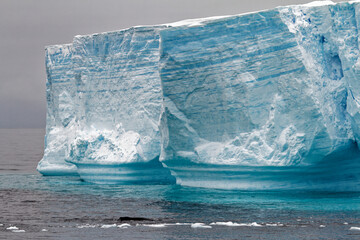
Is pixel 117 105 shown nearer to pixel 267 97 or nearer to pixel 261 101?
pixel 261 101

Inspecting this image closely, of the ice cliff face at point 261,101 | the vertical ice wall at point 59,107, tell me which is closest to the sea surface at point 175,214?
the ice cliff face at point 261,101

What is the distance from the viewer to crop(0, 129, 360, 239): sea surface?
11820mm

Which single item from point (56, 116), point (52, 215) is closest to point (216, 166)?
point (52, 215)

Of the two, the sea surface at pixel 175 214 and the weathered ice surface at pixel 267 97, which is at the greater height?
the weathered ice surface at pixel 267 97

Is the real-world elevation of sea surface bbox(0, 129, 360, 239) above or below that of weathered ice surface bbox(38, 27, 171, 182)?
below

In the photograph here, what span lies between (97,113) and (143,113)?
1983mm

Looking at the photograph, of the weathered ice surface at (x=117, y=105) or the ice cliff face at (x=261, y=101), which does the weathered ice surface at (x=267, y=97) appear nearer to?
the ice cliff face at (x=261, y=101)

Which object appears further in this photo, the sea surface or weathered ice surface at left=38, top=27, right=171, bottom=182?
weathered ice surface at left=38, top=27, right=171, bottom=182

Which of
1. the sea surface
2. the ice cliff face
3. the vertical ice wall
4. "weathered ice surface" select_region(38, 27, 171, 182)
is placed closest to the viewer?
the sea surface

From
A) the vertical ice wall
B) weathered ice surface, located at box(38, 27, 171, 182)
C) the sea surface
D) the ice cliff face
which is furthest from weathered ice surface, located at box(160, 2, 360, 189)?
the vertical ice wall

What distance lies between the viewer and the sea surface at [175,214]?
1182cm

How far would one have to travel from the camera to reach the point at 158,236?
11.5 m

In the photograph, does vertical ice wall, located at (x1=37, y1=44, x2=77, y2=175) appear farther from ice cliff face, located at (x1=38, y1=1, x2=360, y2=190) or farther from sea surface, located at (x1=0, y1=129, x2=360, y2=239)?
sea surface, located at (x1=0, y1=129, x2=360, y2=239)

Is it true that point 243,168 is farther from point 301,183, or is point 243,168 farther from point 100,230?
point 100,230
